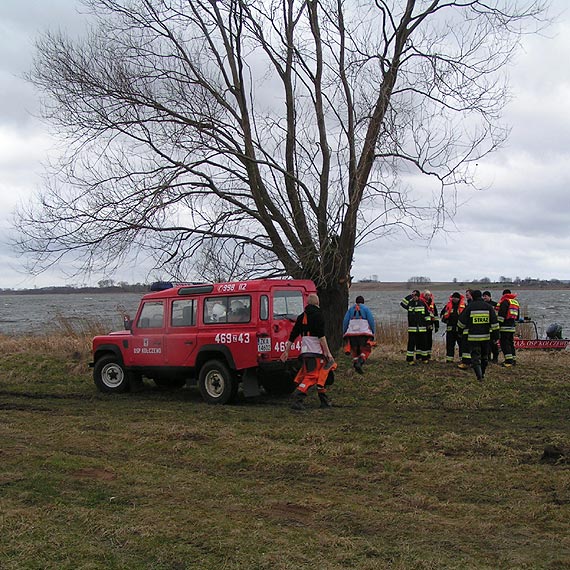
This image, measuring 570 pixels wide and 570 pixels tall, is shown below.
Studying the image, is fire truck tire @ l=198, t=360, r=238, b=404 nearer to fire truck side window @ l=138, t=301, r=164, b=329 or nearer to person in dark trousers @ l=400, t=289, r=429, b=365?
fire truck side window @ l=138, t=301, r=164, b=329

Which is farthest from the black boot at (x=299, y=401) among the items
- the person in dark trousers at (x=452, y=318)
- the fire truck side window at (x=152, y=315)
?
the person in dark trousers at (x=452, y=318)

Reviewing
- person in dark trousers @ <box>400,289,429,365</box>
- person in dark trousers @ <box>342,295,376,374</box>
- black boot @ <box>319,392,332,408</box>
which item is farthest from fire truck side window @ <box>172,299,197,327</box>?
person in dark trousers @ <box>400,289,429,365</box>

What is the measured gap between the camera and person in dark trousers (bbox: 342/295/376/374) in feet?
48.6

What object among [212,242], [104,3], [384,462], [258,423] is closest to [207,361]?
[258,423]

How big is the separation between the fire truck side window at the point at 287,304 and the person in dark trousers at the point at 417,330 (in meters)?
4.32

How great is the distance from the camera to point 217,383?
1200 centimetres

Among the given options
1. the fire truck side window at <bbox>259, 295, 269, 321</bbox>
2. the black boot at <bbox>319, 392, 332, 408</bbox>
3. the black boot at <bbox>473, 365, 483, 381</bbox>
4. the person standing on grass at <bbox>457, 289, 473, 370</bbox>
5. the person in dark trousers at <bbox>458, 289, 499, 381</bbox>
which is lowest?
the black boot at <bbox>319, 392, 332, 408</bbox>

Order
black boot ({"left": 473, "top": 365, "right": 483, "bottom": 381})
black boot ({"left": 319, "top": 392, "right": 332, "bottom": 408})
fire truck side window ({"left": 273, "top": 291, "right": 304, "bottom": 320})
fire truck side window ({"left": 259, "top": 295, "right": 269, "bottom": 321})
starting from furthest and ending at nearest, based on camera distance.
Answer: black boot ({"left": 473, "top": 365, "right": 483, "bottom": 381})
fire truck side window ({"left": 273, "top": 291, "right": 304, "bottom": 320})
fire truck side window ({"left": 259, "top": 295, "right": 269, "bottom": 321})
black boot ({"left": 319, "top": 392, "right": 332, "bottom": 408})

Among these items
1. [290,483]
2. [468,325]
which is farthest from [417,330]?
[290,483]

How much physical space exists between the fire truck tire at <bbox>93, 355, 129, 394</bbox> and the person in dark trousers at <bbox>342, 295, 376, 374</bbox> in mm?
4605

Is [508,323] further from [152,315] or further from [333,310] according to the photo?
[152,315]

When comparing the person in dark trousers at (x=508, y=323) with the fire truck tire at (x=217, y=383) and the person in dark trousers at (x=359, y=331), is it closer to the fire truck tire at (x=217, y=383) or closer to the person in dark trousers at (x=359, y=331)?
the person in dark trousers at (x=359, y=331)

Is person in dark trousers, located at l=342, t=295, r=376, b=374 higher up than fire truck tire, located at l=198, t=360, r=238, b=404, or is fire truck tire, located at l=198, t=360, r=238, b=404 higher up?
person in dark trousers, located at l=342, t=295, r=376, b=374

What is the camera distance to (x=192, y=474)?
277 inches
